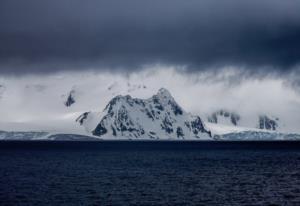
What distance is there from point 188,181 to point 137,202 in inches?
1235

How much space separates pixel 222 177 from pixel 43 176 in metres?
38.5

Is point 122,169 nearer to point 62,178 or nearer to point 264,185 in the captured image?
point 62,178

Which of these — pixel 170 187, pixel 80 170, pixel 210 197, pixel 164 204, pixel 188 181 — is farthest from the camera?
pixel 80 170

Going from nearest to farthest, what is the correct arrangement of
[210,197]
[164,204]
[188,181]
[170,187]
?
[164,204], [210,197], [170,187], [188,181]

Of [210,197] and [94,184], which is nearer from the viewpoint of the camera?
[210,197]

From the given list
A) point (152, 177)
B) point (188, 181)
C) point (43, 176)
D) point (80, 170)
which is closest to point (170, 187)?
point (188, 181)

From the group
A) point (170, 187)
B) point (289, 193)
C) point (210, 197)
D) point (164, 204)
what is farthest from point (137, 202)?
point (289, 193)

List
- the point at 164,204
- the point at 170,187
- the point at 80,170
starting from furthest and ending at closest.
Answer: the point at 80,170, the point at 170,187, the point at 164,204

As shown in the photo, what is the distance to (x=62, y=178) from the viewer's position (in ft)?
399

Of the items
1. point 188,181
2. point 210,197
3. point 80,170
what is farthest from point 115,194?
point 80,170

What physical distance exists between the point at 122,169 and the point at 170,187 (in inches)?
1830

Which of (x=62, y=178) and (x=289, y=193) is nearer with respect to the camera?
(x=289, y=193)

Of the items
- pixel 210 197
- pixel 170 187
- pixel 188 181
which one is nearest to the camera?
pixel 210 197

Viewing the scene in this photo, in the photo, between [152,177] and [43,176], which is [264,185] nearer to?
[152,177]
